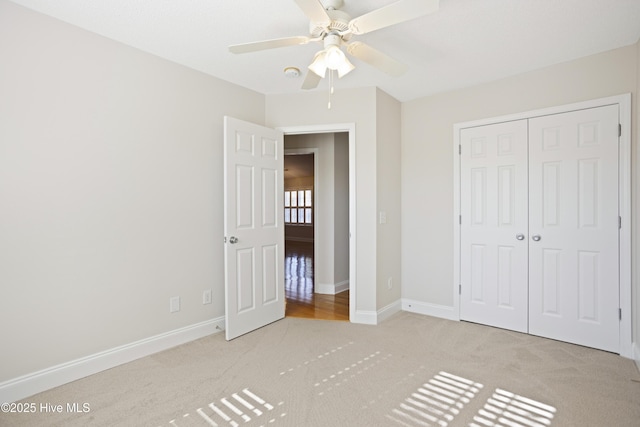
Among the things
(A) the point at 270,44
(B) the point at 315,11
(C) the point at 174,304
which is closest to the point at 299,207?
(C) the point at 174,304

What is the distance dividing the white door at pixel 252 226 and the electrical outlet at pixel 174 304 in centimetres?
42

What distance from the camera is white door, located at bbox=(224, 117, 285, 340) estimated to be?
3.08 metres

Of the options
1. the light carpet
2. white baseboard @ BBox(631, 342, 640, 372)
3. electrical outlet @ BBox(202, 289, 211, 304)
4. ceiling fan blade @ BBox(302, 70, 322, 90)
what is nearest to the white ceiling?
ceiling fan blade @ BBox(302, 70, 322, 90)

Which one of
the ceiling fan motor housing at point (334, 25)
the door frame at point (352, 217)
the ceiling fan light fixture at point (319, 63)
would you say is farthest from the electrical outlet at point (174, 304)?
the ceiling fan motor housing at point (334, 25)

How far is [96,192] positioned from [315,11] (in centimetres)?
200

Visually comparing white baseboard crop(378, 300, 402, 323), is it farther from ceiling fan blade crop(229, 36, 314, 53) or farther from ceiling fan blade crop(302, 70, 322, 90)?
ceiling fan blade crop(229, 36, 314, 53)

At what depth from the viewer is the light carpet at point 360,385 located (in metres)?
1.91

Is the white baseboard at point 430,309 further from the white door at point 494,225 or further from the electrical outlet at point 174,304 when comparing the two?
the electrical outlet at point 174,304

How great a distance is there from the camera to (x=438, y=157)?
3.72 meters

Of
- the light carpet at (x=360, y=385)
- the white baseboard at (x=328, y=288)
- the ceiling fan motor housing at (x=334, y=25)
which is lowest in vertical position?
the light carpet at (x=360, y=385)

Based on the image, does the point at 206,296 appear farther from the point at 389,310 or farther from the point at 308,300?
the point at 389,310

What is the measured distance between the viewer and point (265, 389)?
2.21 meters

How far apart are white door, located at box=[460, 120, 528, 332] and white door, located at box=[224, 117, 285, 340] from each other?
6.54ft

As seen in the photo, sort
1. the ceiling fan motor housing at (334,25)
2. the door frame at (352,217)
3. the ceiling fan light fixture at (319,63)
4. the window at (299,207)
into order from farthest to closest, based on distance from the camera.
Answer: the window at (299,207) → the door frame at (352,217) → the ceiling fan light fixture at (319,63) → the ceiling fan motor housing at (334,25)
